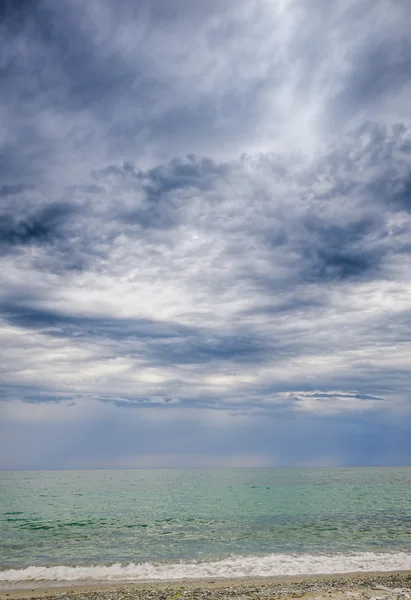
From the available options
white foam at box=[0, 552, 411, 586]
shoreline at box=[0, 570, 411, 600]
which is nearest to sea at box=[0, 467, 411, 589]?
white foam at box=[0, 552, 411, 586]

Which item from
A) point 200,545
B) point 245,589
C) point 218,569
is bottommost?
point 200,545

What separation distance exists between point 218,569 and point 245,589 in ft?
15.5

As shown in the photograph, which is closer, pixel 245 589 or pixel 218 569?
pixel 245 589

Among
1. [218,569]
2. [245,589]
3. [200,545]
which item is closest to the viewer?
[245,589]

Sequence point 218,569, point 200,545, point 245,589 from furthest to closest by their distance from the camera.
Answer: point 200,545, point 218,569, point 245,589

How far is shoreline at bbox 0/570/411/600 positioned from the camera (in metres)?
19.2

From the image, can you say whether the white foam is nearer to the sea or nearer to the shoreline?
the sea

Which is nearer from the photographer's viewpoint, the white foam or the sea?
the white foam

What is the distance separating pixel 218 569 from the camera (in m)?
25.0

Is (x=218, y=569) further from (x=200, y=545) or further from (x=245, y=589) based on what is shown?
(x=200, y=545)

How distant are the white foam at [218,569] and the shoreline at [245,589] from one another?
82 cm

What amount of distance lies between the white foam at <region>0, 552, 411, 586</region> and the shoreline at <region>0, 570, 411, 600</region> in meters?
0.82

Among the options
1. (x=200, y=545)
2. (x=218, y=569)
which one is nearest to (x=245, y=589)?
(x=218, y=569)

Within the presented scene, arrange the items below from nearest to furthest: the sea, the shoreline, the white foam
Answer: the shoreline, the white foam, the sea
